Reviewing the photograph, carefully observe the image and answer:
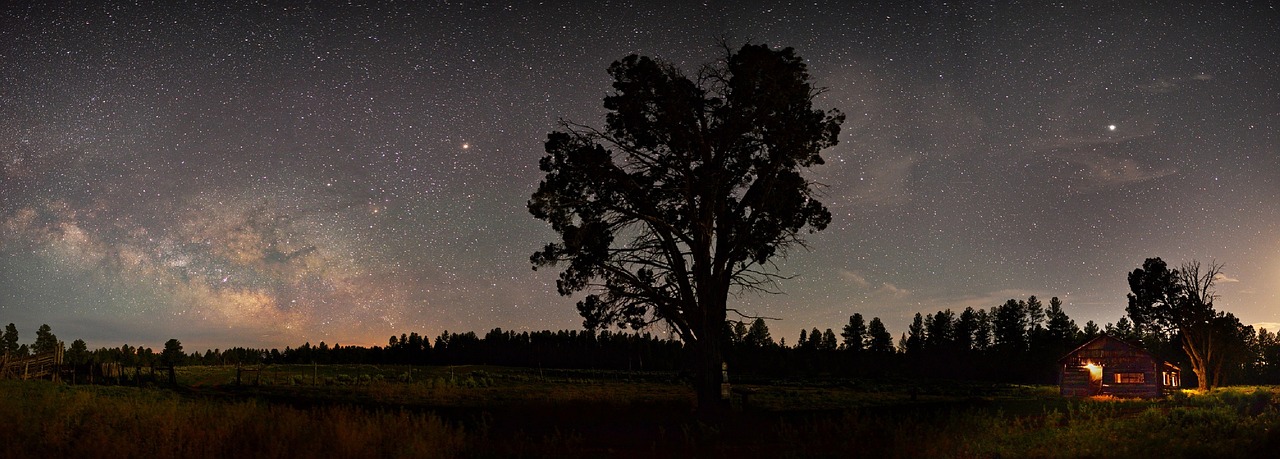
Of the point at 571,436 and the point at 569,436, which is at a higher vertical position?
the point at 571,436

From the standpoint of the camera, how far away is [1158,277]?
6962 centimetres

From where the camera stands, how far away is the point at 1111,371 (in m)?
46.7

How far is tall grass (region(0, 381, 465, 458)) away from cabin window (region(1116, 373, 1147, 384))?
48.2 m

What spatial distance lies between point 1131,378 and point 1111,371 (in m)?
1.22

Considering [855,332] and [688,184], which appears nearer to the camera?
[688,184]

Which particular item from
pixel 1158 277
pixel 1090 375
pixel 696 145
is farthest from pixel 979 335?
pixel 696 145

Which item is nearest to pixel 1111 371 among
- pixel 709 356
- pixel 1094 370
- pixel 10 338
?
pixel 1094 370

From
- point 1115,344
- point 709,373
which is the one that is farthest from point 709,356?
point 1115,344

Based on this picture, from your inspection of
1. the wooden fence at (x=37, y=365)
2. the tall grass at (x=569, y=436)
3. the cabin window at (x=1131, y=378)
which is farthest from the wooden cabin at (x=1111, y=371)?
the wooden fence at (x=37, y=365)

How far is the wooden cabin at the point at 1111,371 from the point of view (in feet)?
148

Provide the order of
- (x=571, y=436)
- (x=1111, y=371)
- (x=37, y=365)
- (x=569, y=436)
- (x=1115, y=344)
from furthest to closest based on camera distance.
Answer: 1. (x=1115, y=344)
2. (x=1111, y=371)
3. (x=37, y=365)
4. (x=569, y=436)
5. (x=571, y=436)

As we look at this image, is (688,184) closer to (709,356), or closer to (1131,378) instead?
(709,356)

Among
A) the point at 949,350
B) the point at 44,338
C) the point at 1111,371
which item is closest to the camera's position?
the point at 1111,371

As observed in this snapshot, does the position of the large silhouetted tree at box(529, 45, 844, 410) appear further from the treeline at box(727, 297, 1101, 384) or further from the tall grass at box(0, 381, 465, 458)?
the treeline at box(727, 297, 1101, 384)
